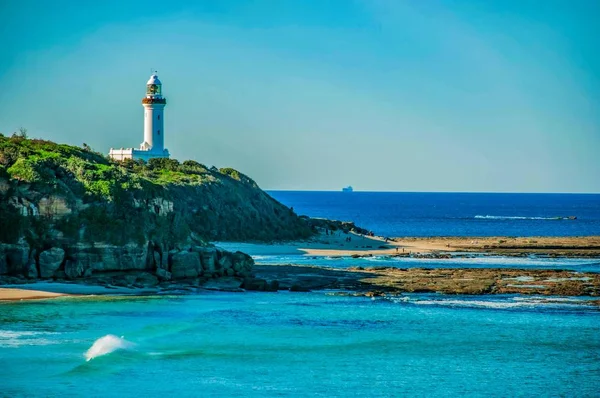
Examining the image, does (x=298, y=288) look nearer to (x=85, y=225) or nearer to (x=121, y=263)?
(x=121, y=263)

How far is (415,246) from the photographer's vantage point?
8388 centimetres

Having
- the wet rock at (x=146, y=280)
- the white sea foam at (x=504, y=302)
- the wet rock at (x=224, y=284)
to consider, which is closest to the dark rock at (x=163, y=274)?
the wet rock at (x=146, y=280)

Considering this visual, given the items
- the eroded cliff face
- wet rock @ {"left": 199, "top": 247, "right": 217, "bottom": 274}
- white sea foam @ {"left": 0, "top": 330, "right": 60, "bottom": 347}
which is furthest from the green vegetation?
white sea foam @ {"left": 0, "top": 330, "right": 60, "bottom": 347}

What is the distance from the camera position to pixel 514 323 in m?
39.9

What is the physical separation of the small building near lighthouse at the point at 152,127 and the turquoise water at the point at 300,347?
5020cm

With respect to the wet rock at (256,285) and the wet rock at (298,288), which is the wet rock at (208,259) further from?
the wet rock at (298,288)

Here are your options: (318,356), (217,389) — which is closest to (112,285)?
(318,356)

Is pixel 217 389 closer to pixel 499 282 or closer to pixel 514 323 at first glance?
pixel 514 323

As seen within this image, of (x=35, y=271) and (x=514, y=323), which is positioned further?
(x=35, y=271)

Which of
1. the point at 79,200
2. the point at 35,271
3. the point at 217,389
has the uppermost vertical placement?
the point at 79,200

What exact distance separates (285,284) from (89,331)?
16.7 m

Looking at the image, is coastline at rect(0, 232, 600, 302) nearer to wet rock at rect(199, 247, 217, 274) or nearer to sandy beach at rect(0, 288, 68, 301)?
sandy beach at rect(0, 288, 68, 301)

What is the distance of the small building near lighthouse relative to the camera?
306 ft

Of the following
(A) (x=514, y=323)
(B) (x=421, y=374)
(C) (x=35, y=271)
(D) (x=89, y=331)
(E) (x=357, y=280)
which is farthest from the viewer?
(E) (x=357, y=280)
